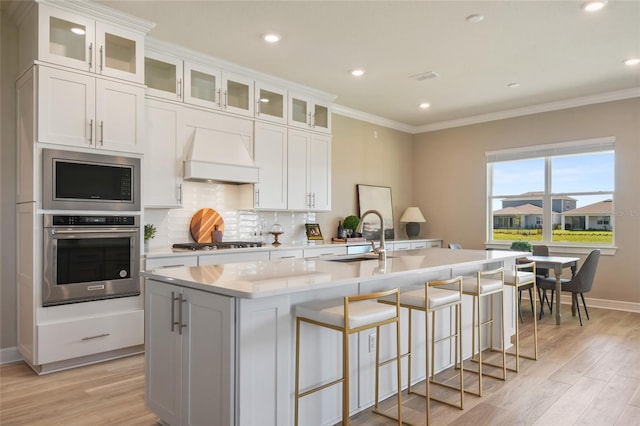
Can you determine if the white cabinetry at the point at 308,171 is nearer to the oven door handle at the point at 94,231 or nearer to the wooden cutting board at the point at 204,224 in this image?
the wooden cutting board at the point at 204,224

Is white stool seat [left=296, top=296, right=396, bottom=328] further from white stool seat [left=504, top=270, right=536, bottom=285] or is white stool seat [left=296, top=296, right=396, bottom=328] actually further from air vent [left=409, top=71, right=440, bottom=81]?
air vent [left=409, top=71, right=440, bottom=81]

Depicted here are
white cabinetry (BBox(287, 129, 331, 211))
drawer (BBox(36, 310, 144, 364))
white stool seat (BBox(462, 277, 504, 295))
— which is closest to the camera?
white stool seat (BBox(462, 277, 504, 295))

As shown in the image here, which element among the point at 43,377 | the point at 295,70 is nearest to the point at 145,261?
the point at 43,377

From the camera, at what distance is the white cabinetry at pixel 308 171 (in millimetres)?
5340

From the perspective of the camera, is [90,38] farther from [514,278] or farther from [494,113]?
[494,113]

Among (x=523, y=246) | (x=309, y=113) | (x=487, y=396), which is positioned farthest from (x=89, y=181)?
(x=523, y=246)

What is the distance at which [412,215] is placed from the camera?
7223mm

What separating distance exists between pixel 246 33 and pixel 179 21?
58 centimetres

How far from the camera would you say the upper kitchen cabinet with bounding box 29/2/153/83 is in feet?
10.7

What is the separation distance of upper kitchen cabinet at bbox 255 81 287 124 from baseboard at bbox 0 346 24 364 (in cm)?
321

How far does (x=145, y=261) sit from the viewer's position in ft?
12.3

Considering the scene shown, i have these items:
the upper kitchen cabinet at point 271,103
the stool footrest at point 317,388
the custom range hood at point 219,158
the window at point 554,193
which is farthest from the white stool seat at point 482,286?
the window at point 554,193

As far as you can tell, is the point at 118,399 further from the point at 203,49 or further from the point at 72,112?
the point at 203,49

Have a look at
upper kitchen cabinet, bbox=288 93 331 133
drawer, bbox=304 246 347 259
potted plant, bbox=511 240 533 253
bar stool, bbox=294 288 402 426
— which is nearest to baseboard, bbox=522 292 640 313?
potted plant, bbox=511 240 533 253
